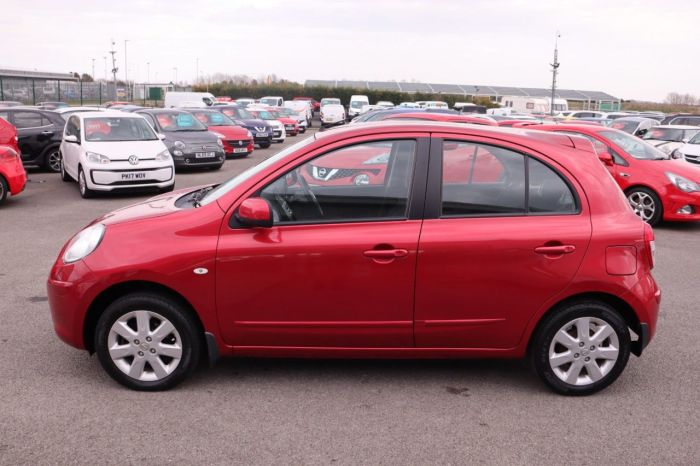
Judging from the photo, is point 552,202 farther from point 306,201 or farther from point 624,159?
point 624,159

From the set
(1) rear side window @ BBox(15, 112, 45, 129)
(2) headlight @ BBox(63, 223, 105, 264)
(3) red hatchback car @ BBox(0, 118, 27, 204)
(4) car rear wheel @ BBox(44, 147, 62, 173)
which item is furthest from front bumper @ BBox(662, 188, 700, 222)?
(1) rear side window @ BBox(15, 112, 45, 129)

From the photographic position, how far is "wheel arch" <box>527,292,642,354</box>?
411 cm

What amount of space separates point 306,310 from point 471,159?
1.37 metres

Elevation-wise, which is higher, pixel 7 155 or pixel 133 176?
pixel 7 155

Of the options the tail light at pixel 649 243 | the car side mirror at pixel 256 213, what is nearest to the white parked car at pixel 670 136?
the tail light at pixel 649 243

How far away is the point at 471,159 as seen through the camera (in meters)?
4.12

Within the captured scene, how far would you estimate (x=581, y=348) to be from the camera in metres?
4.12

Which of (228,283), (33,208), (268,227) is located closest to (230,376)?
(228,283)

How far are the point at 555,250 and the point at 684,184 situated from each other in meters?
7.38

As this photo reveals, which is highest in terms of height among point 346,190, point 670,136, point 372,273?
point 670,136

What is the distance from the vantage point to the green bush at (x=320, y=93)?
67.7 m

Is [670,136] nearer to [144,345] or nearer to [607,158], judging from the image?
[607,158]

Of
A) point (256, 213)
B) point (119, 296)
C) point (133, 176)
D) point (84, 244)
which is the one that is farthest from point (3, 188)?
point (256, 213)

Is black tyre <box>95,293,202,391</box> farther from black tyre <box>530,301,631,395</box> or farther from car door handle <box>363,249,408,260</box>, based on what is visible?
A: black tyre <box>530,301,631,395</box>
